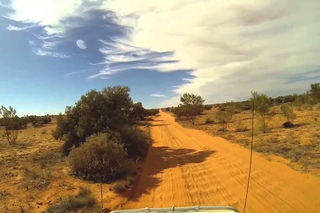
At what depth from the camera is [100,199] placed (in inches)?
454

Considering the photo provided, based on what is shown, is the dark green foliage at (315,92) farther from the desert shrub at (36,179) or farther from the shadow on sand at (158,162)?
the desert shrub at (36,179)

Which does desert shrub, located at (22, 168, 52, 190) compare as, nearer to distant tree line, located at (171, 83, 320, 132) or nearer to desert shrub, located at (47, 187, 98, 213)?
desert shrub, located at (47, 187, 98, 213)

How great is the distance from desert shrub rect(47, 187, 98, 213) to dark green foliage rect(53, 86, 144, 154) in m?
8.07

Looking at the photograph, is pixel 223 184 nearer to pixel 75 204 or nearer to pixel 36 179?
pixel 75 204

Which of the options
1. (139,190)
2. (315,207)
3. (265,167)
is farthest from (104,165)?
(315,207)

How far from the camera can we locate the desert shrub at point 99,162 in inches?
552

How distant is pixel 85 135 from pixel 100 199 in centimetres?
875

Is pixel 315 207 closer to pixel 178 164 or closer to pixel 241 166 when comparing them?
pixel 241 166

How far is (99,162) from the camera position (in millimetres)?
14125

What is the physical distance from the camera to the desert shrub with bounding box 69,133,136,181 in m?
14.0

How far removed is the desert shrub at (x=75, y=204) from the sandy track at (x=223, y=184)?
1272 millimetres

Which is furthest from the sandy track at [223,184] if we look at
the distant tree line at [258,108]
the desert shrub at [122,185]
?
the distant tree line at [258,108]

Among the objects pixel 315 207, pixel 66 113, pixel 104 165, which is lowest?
pixel 315 207

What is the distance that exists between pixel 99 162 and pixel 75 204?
3746 millimetres
